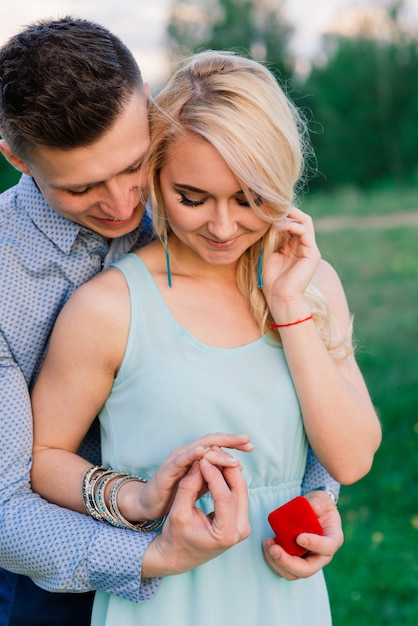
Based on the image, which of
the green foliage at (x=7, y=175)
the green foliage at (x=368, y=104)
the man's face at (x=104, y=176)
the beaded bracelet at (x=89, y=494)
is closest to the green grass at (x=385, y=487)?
the man's face at (x=104, y=176)

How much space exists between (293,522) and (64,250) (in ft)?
3.36

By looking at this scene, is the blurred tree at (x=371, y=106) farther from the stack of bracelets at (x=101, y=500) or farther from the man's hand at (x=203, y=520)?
the man's hand at (x=203, y=520)

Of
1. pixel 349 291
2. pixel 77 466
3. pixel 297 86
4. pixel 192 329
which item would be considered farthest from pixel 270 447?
pixel 297 86

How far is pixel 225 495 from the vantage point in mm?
2037

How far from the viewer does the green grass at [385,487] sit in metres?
4.52

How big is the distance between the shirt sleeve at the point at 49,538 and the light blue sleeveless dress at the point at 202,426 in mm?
158

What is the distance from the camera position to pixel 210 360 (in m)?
2.36

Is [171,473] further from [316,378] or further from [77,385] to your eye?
[316,378]

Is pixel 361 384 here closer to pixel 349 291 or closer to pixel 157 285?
pixel 157 285

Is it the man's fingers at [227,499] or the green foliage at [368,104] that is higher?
the man's fingers at [227,499]

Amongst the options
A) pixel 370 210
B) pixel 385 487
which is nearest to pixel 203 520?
pixel 385 487

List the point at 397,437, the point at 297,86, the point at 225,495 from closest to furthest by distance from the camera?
the point at 225,495 < the point at 397,437 < the point at 297,86

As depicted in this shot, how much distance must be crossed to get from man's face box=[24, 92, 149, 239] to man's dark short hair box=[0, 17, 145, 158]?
3 cm

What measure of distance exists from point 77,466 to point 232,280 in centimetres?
75
